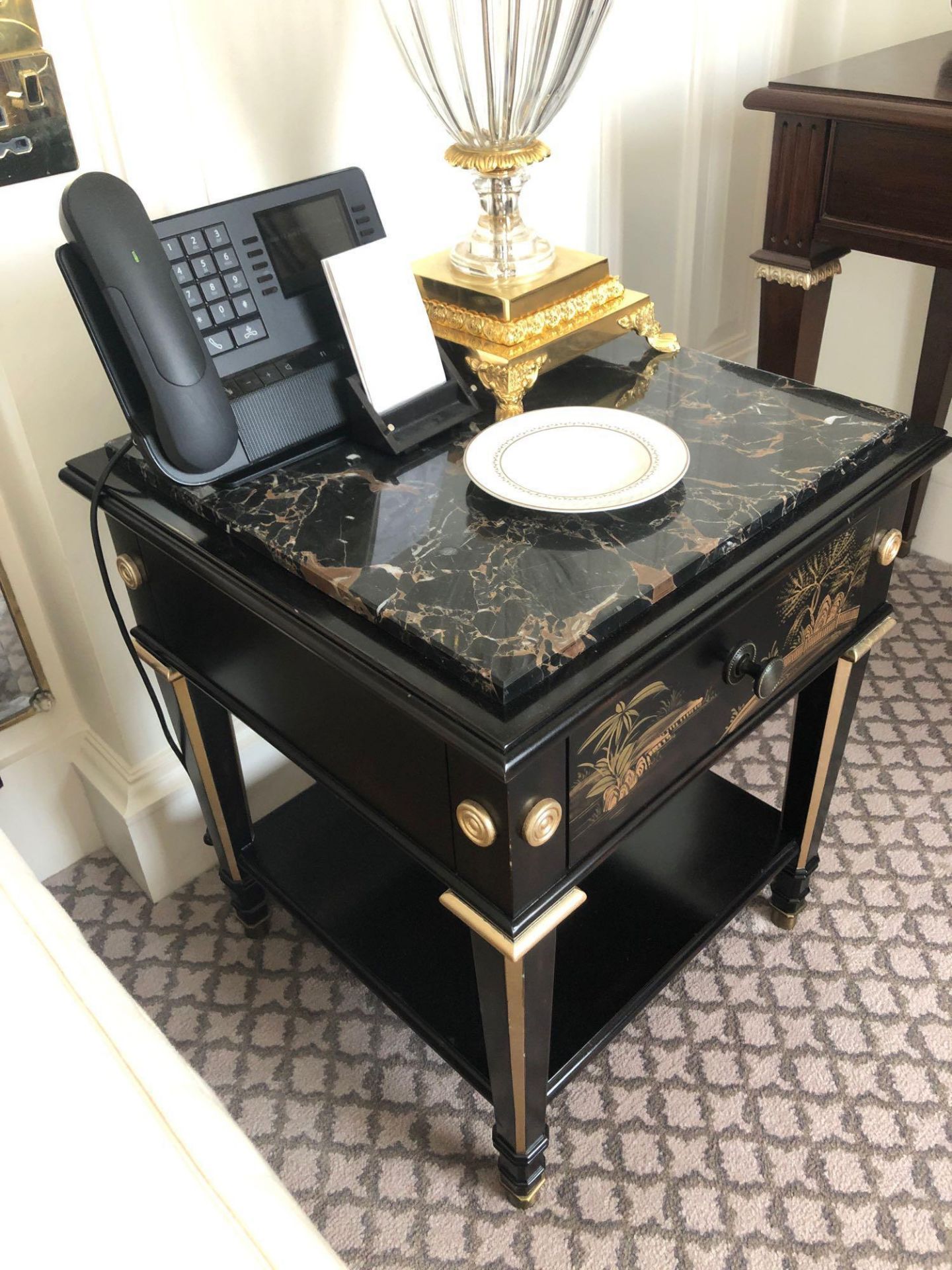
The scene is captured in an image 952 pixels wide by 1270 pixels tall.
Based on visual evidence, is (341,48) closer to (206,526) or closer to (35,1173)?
(206,526)

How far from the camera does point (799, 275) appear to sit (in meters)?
1.32

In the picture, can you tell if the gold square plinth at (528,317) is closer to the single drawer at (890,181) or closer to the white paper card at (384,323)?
the white paper card at (384,323)

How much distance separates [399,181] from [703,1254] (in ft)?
3.76

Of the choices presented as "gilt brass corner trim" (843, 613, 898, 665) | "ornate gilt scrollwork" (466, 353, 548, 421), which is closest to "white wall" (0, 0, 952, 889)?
"ornate gilt scrollwork" (466, 353, 548, 421)

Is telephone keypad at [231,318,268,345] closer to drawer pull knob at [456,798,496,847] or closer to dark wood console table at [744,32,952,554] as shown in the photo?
drawer pull knob at [456,798,496,847]

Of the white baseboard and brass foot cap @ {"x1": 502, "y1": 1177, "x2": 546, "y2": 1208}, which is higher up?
the white baseboard

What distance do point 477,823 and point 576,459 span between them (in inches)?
12.5

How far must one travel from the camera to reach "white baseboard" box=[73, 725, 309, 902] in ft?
4.10

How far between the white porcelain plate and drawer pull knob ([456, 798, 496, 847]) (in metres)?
0.23

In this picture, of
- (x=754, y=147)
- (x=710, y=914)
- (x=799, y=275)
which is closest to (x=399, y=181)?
(x=799, y=275)

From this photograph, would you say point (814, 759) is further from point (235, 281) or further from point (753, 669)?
point (235, 281)

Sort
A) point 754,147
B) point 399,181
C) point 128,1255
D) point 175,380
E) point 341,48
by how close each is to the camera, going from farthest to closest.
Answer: point 754,147
point 399,181
point 341,48
point 175,380
point 128,1255

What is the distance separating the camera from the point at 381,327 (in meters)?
0.85

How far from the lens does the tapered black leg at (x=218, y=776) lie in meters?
1.01
